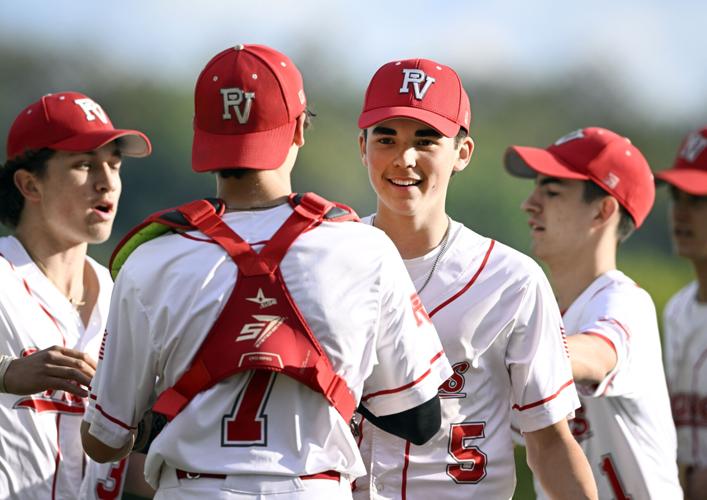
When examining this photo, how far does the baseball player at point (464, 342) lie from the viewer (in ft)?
13.6

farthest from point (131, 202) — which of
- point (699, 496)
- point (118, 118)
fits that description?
point (699, 496)

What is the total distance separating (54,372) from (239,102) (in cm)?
135

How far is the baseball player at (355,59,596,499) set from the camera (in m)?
4.14

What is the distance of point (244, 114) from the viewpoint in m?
3.51

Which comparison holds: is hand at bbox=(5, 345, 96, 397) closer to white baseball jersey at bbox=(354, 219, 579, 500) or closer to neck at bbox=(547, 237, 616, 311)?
white baseball jersey at bbox=(354, 219, 579, 500)

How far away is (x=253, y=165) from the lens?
346cm

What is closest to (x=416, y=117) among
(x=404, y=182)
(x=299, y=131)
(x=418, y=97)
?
(x=418, y=97)

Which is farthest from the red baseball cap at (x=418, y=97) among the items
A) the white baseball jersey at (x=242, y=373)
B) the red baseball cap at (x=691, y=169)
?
the red baseball cap at (x=691, y=169)

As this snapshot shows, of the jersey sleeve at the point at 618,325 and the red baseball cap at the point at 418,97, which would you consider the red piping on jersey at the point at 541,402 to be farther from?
the red baseball cap at the point at 418,97

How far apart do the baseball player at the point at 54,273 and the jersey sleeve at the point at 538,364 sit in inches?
63.3

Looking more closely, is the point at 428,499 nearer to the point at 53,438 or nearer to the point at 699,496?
the point at 53,438

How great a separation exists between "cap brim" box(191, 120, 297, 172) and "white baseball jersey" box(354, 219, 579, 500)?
104 cm

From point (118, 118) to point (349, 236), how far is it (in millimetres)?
28774

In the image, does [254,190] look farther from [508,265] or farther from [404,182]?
[508,265]
